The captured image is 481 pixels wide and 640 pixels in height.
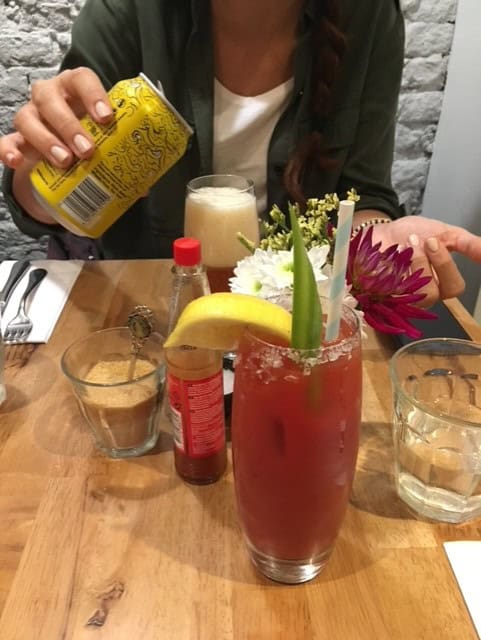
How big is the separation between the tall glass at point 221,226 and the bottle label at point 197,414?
0.24m

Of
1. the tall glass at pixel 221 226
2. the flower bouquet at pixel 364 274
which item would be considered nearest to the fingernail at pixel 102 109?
the tall glass at pixel 221 226

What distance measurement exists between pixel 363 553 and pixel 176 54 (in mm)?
875

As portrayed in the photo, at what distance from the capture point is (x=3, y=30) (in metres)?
1.69

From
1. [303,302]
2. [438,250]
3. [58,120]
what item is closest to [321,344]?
[303,302]

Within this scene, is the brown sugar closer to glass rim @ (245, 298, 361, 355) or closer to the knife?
glass rim @ (245, 298, 361, 355)

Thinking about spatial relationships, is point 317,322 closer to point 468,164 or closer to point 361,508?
point 361,508

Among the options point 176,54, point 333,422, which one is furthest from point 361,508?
point 176,54

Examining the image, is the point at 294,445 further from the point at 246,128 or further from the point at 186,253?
the point at 246,128

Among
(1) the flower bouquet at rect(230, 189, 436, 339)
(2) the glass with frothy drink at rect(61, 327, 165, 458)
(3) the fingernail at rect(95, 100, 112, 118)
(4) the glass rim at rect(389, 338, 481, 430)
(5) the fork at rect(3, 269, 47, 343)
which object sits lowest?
(5) the fork at rect(3, 269, 47, 343)

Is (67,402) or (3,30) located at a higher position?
(3,30)

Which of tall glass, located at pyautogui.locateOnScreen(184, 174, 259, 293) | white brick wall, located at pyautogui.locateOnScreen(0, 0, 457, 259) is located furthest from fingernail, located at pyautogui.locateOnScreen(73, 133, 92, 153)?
white brick wall, located at pyautogui.locateOnScreen(0, 0, 457, 259)

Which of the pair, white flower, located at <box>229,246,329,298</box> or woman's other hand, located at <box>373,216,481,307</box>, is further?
woman's other hand, located at <box>373,216,481,307</box>

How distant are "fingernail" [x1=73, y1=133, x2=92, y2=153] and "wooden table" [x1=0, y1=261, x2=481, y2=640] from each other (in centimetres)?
29

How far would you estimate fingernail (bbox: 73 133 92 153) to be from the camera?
671mm
